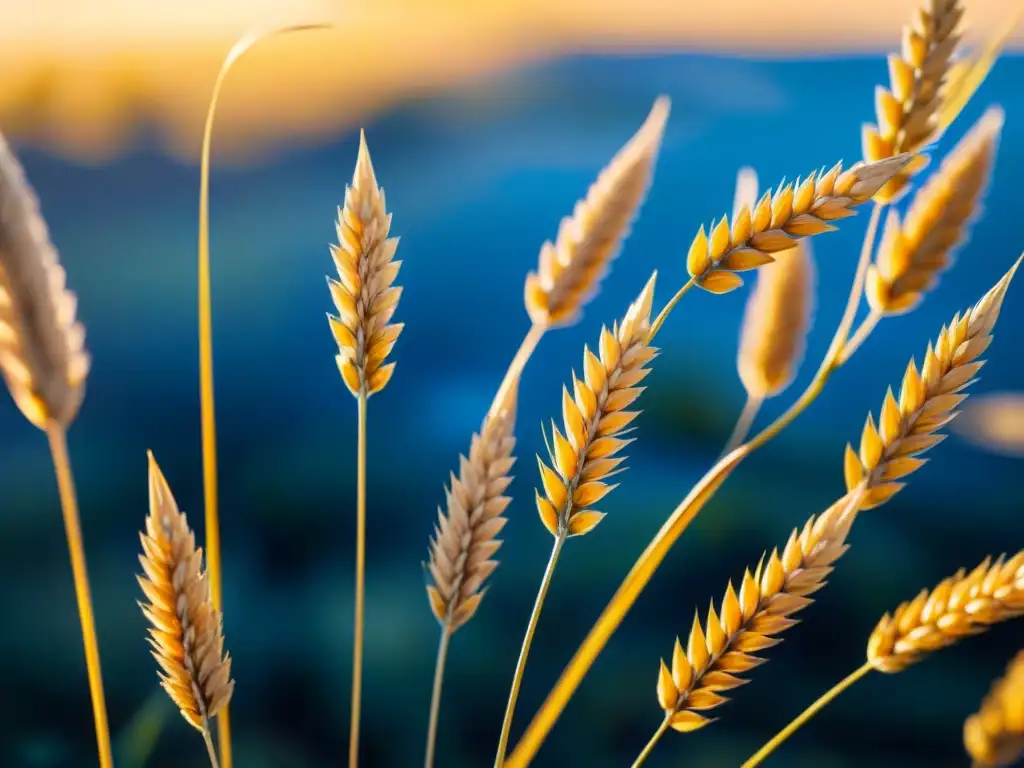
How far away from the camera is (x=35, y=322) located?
0.29 m

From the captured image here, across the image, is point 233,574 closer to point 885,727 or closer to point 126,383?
point 126,383

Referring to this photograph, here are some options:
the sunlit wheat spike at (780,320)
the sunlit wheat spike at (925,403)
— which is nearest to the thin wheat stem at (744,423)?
the sunlit wheat spike at (780,320)

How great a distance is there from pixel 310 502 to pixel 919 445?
351mm

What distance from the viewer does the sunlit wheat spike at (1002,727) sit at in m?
0.28

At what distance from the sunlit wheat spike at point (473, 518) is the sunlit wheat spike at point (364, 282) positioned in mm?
54

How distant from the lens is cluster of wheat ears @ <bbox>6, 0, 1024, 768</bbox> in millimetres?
297

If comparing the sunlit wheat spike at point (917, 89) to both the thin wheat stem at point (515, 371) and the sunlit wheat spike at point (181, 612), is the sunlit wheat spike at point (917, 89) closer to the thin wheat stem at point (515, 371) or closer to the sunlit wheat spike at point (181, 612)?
the thin wheat stem at point (515, 371)

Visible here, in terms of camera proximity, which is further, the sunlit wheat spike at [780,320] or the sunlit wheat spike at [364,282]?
→ the sunlit wheat spike at [780,320]

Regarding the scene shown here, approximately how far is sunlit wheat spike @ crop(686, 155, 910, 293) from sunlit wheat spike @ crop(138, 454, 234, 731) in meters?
0.22

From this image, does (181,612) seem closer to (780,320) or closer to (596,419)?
(596,419)

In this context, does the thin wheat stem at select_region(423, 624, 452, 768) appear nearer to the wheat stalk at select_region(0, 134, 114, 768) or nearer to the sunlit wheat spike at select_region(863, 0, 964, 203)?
the wheat stalk at select_region(0, 134, 114, 768)

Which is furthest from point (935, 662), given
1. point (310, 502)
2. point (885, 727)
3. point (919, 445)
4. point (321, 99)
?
point (321, 99)

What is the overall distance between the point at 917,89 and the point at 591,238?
0.15 metres

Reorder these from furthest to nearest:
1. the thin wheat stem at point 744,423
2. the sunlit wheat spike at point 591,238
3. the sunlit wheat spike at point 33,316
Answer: the thin wheat stem at point 744,423, the sunlit wheat spike at point 591,238, the sunlit wheat spike at point 33,316
